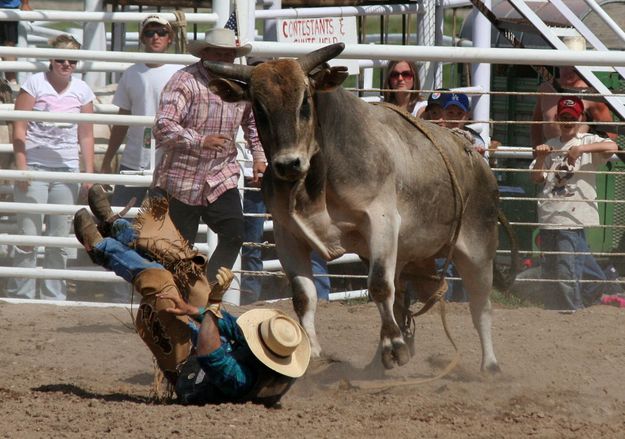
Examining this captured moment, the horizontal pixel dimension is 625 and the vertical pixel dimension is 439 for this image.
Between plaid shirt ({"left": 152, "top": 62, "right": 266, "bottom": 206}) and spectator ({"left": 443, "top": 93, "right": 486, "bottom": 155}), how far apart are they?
170 centimetres

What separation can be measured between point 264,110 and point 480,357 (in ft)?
8.33

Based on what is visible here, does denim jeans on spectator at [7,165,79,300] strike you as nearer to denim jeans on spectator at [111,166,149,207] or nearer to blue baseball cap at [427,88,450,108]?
denim jeans on spectator at [111,166,149,207]

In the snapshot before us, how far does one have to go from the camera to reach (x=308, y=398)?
635 cm

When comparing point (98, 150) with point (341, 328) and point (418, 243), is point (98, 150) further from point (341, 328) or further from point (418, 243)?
point (418, 243)

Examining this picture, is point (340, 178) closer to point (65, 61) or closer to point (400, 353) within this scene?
point (400, 353)

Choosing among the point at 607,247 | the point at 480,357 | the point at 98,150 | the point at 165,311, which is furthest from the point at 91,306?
the point at 607,247

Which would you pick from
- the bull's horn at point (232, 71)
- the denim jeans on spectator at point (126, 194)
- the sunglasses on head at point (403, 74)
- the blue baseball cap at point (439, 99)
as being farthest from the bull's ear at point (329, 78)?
the denim jeans on spectator at point (126, 194)

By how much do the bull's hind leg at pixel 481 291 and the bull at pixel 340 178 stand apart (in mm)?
380

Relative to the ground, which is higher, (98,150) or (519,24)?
(519,24)

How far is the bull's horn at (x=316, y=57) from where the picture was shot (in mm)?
6626

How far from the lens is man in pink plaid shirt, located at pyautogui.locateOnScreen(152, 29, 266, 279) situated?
795 centimetres

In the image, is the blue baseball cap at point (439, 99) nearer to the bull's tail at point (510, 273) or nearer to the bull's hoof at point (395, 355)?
the bull's tail at point (510, 273)

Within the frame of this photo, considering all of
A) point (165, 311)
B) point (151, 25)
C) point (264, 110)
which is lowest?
point (165, 311)

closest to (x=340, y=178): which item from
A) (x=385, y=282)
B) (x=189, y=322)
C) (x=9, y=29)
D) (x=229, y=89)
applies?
(x=385, y=282)
